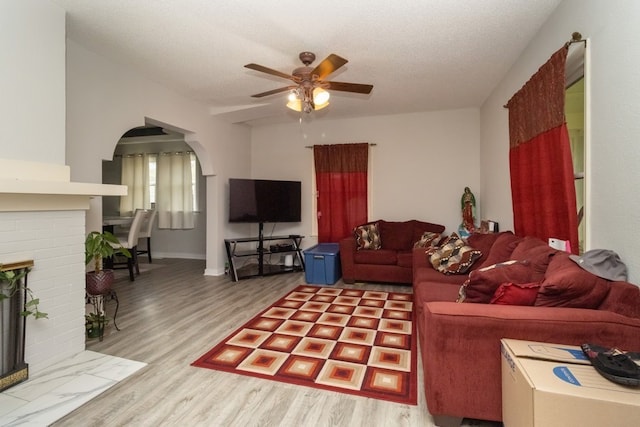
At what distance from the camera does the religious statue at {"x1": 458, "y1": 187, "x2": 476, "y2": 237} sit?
A: 14.5 feet

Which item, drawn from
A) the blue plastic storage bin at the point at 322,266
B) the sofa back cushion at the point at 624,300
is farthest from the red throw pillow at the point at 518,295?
the blue plastic storage bin at the point at 322,266

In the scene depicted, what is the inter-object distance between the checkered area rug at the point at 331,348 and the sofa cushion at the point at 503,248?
0.93 meters

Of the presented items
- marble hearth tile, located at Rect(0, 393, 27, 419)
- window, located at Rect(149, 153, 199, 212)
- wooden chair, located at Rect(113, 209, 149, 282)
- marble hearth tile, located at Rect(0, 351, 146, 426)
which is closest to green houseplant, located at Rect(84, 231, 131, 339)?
marble hearth tile, located at Rect(0, 351, 146, 426)

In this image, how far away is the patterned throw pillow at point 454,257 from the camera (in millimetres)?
2910

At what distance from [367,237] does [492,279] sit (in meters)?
2.80

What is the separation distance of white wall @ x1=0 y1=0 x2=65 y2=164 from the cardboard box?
3003 millimetres

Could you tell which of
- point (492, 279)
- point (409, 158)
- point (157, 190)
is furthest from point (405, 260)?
point (157, 190)

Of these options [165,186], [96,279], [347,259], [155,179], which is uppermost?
[155,179]

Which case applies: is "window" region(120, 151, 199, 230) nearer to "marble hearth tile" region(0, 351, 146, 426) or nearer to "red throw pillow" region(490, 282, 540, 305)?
"marble hearth tile" region(0, 351, 146, 426)

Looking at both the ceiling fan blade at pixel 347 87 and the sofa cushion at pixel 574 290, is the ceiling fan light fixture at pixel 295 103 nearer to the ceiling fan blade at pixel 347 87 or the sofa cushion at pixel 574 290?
the ceiling fan blade at pixel 347 87

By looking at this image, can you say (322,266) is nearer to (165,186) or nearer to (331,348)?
(331,348)

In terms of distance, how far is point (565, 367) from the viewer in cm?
117

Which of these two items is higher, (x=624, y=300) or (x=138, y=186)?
(x=138, y=186)

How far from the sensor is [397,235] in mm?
4566
